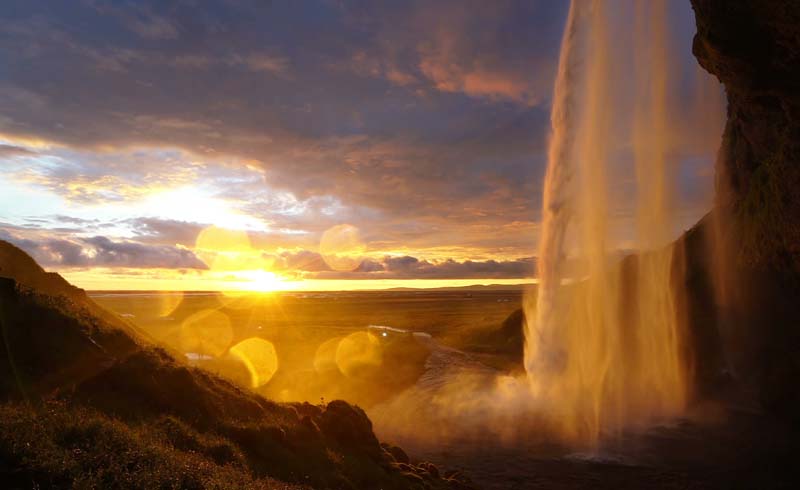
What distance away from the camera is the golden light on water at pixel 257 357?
1531 inches

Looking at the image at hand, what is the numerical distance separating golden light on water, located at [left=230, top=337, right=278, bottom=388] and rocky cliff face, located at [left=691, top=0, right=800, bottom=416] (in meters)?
36.1

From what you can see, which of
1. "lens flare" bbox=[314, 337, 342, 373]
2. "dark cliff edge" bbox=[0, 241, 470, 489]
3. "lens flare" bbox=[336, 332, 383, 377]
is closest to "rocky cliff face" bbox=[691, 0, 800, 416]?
"dark cliff edge" bbox=[0, 241, 470, 489]

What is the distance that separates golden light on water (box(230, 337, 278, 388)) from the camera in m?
38.9

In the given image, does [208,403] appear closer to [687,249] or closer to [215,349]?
[215,349]

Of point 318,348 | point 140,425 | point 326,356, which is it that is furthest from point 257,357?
point 140,425

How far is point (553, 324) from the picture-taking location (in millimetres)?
42875

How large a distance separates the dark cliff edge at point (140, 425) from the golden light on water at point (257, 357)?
18.8 meters

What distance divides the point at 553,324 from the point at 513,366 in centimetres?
580

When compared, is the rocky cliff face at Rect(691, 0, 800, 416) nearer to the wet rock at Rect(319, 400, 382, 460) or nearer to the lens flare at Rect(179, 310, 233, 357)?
the wet rock at Rect(319, 400, 382, 460)

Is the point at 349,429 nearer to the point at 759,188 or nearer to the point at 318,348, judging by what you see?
the point at 759,188

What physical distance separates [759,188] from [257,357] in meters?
46.2

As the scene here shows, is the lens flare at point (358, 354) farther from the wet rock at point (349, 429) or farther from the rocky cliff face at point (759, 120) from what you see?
the rocky cliff face at point (759, 120)

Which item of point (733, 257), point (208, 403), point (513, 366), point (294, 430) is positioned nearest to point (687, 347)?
point (733, 257)

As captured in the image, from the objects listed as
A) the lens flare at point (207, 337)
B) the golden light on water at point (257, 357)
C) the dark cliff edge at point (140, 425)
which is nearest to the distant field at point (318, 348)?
the lens flare at point (207, 337)
